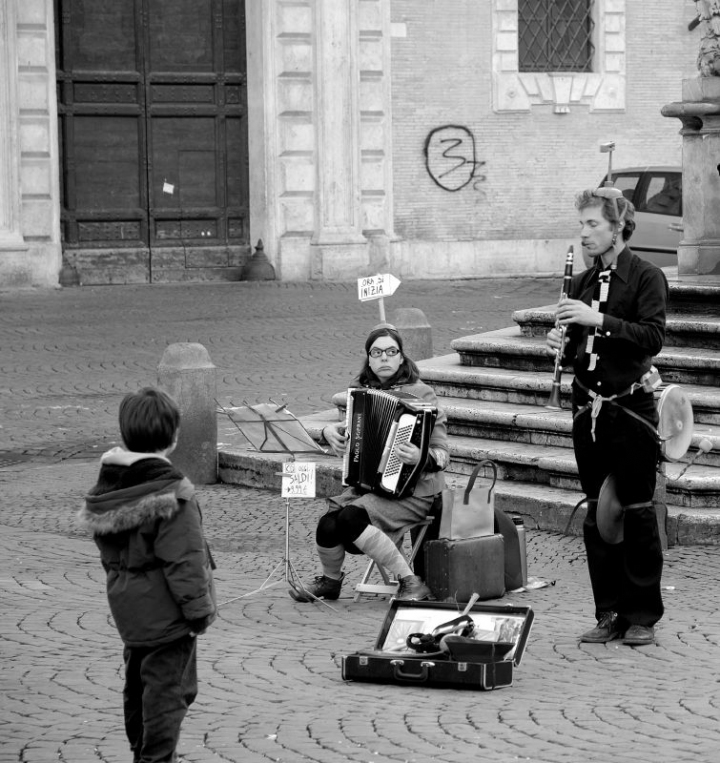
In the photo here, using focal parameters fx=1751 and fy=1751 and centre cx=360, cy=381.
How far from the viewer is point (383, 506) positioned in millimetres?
8031

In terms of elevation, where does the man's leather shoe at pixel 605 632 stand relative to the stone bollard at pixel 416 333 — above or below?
below

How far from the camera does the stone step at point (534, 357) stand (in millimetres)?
10570

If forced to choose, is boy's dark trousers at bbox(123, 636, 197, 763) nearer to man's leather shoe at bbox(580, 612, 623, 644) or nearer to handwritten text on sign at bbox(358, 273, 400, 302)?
man's leather shoe at bbox(580, 612, 623, 644)

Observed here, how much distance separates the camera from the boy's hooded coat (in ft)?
16.9

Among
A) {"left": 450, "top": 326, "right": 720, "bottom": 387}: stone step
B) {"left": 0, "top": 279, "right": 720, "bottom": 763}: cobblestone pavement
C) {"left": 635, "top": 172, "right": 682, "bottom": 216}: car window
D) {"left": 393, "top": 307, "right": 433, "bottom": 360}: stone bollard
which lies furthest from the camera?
{"left": 635, "top": 172, "right": 682, "bottom": 216}: car window

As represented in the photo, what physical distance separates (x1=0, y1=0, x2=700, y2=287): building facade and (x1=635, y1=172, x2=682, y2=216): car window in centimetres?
432

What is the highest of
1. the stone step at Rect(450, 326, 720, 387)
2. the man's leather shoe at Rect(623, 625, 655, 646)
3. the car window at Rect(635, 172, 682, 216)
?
the car window at Rect(635, 172, 682, 216)

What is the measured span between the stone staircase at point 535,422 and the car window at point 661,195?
9.58 meters

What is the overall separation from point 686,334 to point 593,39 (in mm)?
16015

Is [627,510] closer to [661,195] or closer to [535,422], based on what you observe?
[535,422]

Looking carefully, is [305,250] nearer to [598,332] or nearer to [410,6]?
[410,6]

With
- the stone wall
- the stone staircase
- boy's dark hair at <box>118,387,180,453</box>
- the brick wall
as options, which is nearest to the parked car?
the brick wall

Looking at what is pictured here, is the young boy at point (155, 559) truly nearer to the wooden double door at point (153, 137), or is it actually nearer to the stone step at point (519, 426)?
the stone step at point (519, 426)

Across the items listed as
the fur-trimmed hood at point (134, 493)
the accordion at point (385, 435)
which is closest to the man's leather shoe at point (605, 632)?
the accordion at point (385, 435)
